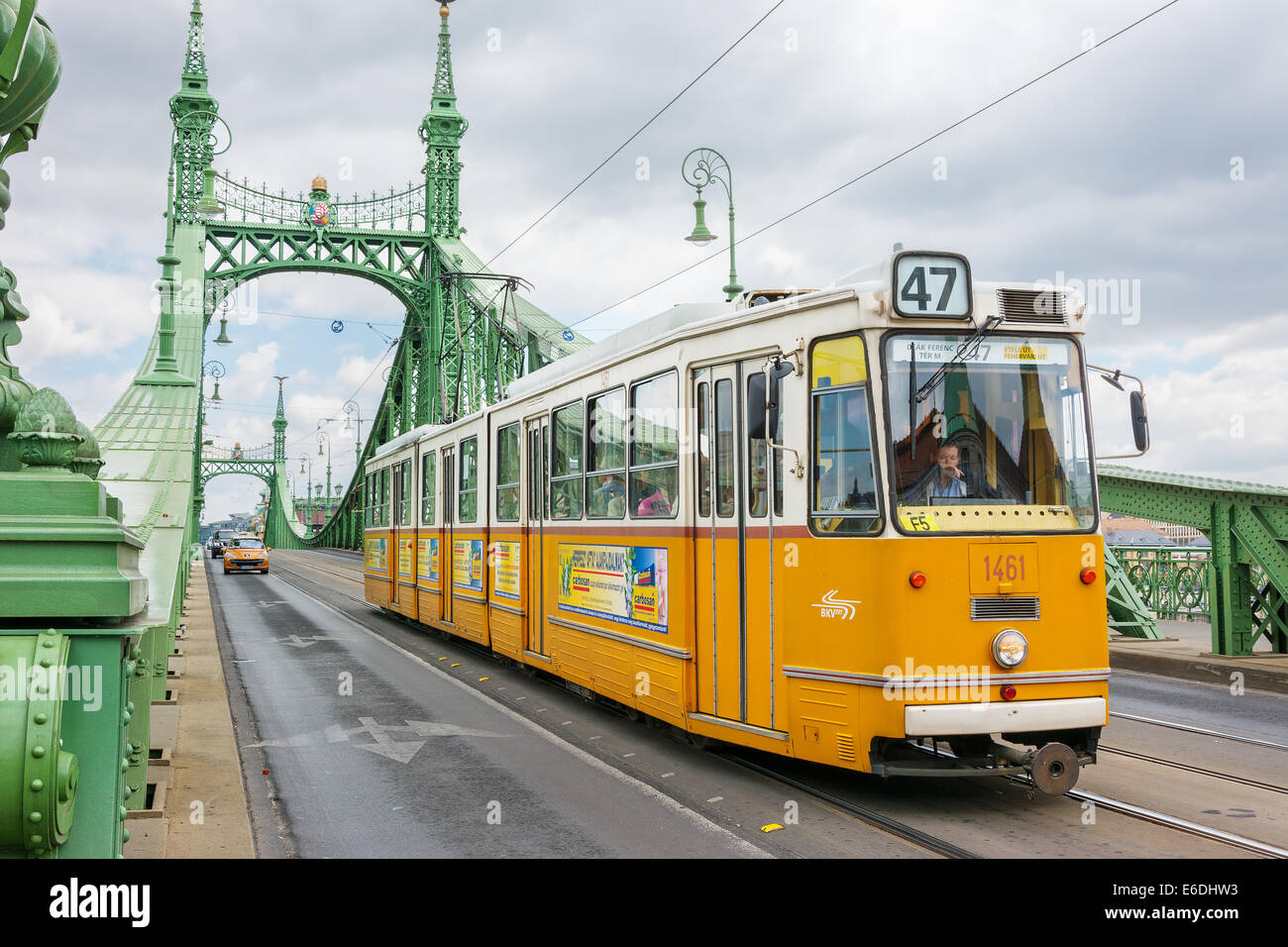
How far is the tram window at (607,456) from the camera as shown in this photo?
923 cm

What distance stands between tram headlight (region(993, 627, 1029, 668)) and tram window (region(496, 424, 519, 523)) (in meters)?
6.57

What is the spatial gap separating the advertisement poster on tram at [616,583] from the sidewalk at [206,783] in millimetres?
3070

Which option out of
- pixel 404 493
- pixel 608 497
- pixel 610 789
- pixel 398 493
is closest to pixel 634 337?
pixel 608 497

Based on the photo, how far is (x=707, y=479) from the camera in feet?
25.8

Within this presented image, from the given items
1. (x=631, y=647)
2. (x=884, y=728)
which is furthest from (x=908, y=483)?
(x=631, y=647)

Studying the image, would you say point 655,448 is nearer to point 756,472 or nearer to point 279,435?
point 756,472

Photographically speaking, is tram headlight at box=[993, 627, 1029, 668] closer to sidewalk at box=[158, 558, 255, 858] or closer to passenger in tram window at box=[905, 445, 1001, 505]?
passenger in tram window at box=[905, 445, 1001, 505]

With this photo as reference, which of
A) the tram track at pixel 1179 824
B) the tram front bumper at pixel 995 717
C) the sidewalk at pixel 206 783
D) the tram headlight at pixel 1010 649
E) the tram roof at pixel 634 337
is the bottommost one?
the tram track at pixel 1179 824

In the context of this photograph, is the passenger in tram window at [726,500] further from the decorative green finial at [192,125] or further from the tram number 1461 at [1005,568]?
the decorative green finial at [192,125]

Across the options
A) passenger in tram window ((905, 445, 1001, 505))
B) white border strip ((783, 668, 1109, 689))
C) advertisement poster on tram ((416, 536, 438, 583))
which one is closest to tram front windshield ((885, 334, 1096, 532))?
passenger in tram window ((905, 445, 1001, 505))

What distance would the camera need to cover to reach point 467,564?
14.4m

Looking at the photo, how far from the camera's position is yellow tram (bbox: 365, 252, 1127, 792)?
21.2 feet

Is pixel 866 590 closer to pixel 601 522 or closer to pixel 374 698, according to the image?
pixel 601 522

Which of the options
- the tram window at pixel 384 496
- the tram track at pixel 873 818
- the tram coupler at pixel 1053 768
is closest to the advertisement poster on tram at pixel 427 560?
the tram window at pixel 384 496
